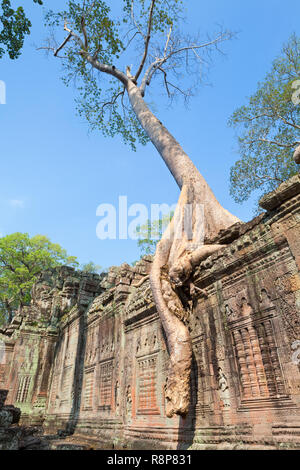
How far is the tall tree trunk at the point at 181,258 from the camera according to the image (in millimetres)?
4113

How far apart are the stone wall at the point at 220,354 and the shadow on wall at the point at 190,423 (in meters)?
0.01

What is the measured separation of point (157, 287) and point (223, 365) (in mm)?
1714

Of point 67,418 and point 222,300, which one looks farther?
point 67,418

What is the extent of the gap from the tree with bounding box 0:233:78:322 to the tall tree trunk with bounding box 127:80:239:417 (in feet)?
53.9

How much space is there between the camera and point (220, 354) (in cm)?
403

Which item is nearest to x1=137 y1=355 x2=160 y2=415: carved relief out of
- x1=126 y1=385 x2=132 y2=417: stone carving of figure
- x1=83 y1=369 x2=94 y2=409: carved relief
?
x1=126 y1=385 x2=132 y2=417: stone carving of figure

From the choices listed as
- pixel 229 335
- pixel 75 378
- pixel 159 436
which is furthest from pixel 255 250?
pixel 75 378

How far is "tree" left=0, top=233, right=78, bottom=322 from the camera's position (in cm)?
2128

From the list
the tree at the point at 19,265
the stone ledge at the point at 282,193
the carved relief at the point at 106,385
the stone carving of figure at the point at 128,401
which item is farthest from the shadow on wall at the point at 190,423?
the tree at the point at 19,265

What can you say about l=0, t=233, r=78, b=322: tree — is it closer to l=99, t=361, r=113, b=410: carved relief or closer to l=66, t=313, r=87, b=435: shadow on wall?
l=66, t=313, r=87, b=435: shadow on wall

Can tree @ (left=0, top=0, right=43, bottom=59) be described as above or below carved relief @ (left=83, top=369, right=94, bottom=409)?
above

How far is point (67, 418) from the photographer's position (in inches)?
351

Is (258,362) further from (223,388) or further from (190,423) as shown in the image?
(190,423)
